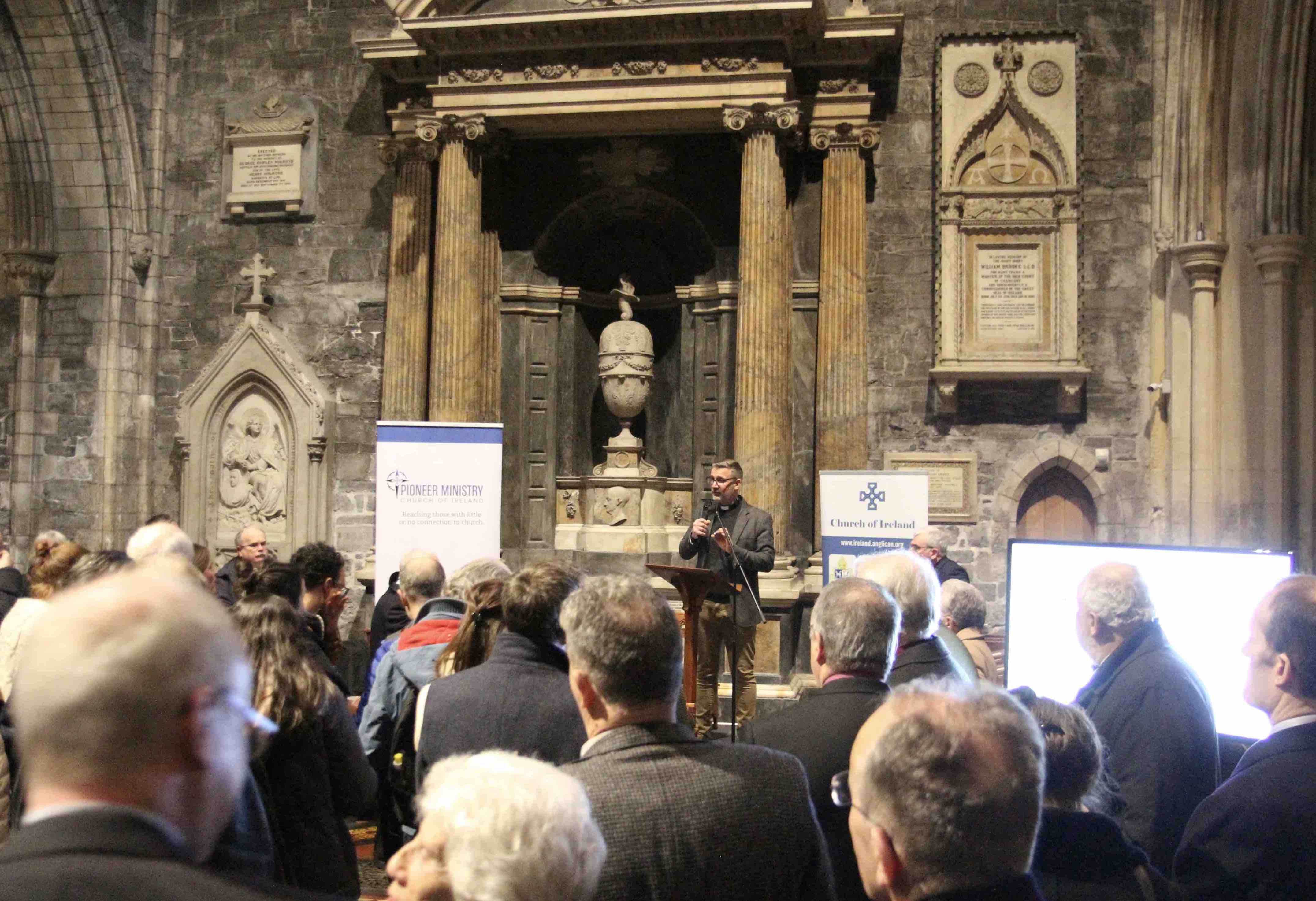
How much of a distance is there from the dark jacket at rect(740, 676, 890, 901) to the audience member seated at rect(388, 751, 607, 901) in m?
1.21

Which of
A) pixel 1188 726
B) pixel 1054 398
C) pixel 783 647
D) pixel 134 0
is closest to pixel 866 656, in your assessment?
pixel 1188 726

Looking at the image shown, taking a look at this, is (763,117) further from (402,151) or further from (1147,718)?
A: (1147,718)

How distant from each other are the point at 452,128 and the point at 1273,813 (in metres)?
8.42

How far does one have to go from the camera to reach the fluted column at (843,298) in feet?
31.2

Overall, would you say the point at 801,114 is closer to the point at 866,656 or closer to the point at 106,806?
the point at 866,656

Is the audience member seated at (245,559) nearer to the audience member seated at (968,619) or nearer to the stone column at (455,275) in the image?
the audience member seated at (968,619)

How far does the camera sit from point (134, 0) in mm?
→ 11125

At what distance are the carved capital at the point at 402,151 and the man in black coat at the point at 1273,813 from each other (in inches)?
334

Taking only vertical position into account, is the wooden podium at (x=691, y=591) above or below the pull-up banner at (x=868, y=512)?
below

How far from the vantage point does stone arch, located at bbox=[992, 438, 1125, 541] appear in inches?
372

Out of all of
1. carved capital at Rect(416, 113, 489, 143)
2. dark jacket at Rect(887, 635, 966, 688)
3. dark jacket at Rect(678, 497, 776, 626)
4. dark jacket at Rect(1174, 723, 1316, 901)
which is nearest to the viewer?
dark jacket at Rect(1174, 723, 1316, 901)

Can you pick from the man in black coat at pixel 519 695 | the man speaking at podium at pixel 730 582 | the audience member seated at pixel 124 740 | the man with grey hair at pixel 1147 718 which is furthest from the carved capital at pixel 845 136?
the audience member seated at pixel 124 740

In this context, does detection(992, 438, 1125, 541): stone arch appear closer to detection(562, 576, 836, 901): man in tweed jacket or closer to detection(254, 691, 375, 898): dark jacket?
detection(254, 691, 375, 898): dark jacket

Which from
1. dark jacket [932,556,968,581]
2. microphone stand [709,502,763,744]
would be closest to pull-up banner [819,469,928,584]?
dark jacket [932,556,968,581]
